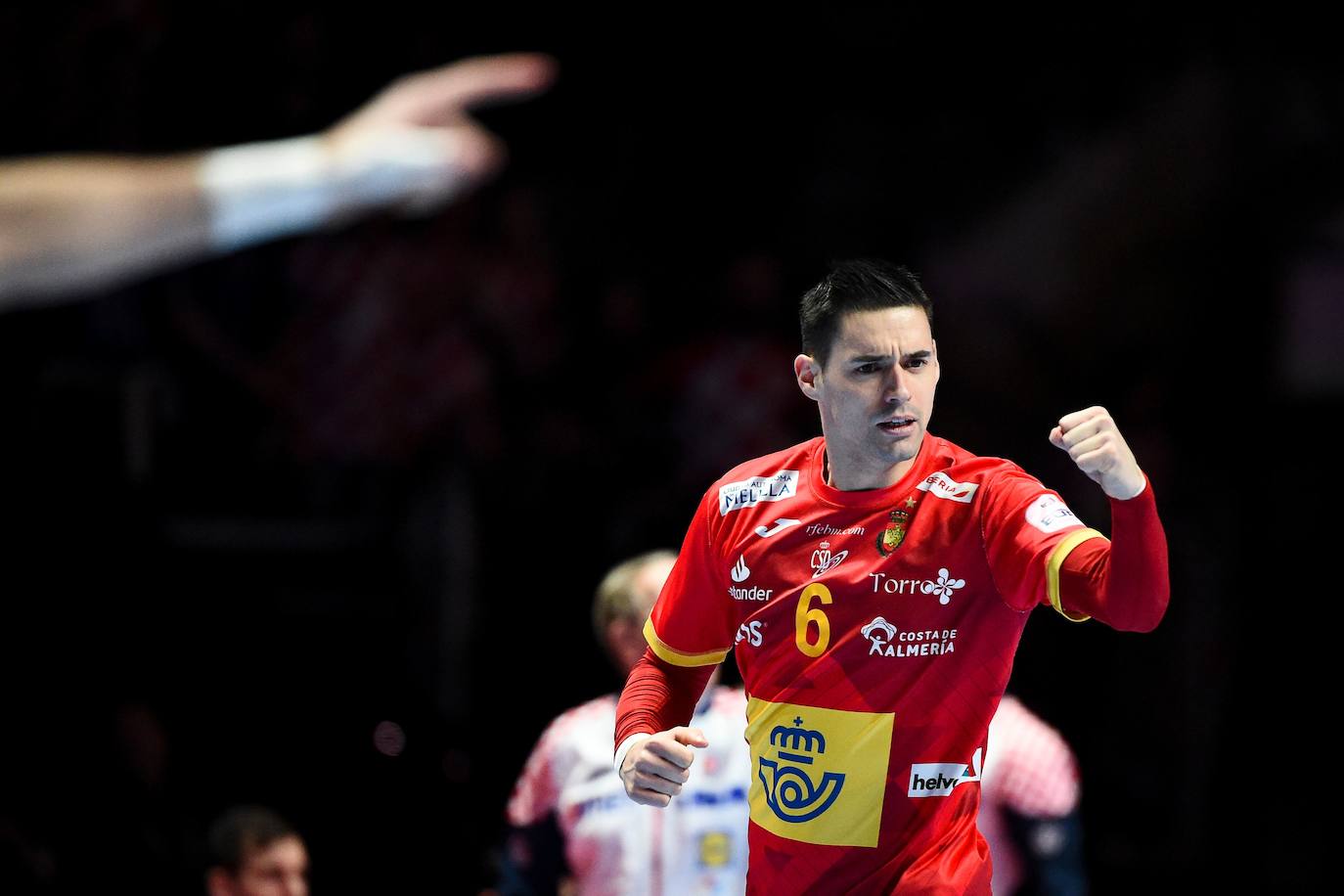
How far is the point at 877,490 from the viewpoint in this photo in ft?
11.7

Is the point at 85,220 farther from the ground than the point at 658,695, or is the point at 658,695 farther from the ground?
the point at 85,220

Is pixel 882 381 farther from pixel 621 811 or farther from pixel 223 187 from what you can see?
pixel 621 811

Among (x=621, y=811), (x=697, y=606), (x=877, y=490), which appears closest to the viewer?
(x=877, y=490)

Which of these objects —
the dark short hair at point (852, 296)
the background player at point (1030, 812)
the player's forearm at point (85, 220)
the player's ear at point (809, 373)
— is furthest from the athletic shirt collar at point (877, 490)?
the background player at point (1030, 812)

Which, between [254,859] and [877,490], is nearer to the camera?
[877,490]

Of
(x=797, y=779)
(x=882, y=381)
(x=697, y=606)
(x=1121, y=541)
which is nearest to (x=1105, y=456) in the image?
(x=1121, y=541)

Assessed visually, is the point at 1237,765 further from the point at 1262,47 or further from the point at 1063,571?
the point at 1063,571

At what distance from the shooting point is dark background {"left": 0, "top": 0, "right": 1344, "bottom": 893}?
7.77 meters

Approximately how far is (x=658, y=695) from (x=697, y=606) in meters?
0.23

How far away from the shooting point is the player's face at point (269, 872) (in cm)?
604

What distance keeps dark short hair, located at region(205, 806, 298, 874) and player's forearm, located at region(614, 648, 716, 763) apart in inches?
106

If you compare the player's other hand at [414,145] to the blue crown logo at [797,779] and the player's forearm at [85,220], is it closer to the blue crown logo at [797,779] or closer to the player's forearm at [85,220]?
the player's forearm at [85,220]

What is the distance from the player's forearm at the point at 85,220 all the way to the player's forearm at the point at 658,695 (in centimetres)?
158

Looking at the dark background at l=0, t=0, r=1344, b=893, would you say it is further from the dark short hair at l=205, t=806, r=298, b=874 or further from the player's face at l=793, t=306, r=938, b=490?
the player's face at l=793, t=306, r=938, b=490
